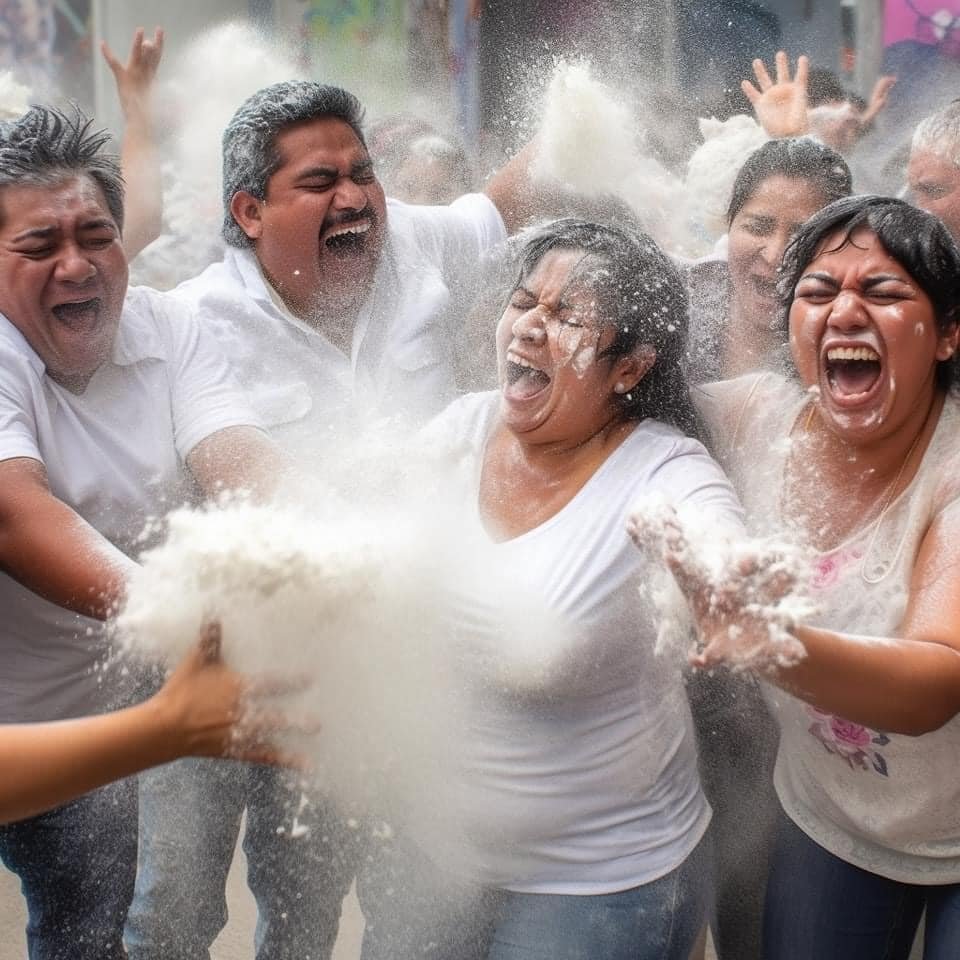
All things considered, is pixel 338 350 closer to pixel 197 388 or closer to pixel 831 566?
pixel 197 388

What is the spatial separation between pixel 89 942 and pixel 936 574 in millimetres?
1448

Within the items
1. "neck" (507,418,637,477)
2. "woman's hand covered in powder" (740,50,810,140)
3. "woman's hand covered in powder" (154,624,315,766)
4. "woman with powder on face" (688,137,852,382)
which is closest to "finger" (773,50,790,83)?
"woman's hand covered in powder" (740,50,810,140)

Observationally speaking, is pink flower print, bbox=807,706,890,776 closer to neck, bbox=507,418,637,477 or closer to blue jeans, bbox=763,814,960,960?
blue jeans, bbox=763,814,960,960

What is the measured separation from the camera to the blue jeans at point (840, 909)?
1595 millimetres

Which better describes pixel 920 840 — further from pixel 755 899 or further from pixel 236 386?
pixel 236 386

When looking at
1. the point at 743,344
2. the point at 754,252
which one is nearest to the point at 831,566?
the point at 743,344

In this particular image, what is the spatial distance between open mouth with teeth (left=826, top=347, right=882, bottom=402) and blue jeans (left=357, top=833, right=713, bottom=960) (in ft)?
2.09

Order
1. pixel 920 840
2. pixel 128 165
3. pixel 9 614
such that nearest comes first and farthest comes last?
pixel 920 840, pixel 9 614, pixel 128 165

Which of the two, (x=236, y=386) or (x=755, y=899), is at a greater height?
(x=236, y=386)

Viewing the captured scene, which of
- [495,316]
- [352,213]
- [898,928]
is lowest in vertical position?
[898,928]

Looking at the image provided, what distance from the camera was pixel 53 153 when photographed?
1784 mm

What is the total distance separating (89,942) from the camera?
196 cm

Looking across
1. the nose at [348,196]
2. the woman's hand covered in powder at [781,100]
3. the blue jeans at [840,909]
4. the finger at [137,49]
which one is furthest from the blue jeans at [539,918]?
the finger at [137,49]

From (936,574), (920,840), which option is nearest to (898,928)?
(920,840)
